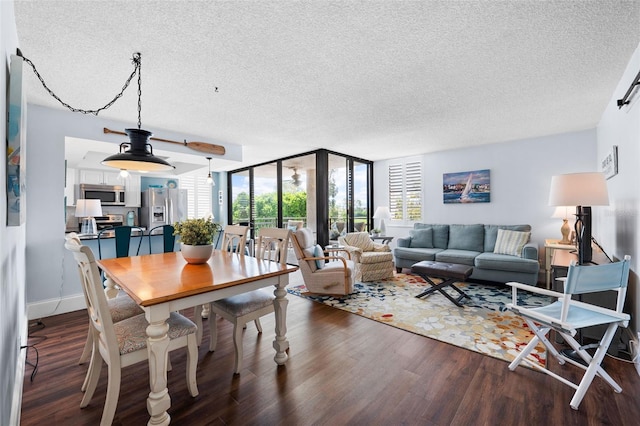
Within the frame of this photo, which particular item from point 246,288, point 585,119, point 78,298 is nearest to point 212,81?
point 246,288

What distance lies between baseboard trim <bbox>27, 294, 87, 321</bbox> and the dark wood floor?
87 cm

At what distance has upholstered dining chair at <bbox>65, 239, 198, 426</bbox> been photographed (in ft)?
4.98

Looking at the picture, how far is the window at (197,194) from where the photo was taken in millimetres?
7973

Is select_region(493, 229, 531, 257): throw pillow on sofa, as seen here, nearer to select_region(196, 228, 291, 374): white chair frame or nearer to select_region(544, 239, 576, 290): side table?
select_region(544, 239, 576, 290): side table

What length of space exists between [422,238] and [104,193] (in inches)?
282

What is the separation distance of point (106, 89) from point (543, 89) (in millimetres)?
4459

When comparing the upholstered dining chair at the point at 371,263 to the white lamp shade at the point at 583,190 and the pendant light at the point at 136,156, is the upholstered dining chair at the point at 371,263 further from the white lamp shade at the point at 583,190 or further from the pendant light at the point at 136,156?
the pendant light at the point at 136,156

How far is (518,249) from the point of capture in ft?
15.0

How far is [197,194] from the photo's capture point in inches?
321

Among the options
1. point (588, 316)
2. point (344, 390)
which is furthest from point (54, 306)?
point (588, 316)

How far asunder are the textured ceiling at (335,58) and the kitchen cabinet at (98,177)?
12.8 ft

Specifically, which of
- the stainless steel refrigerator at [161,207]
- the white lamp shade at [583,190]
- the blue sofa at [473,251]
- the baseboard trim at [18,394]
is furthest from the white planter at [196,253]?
the stainless steel refrigerator at [161,207]

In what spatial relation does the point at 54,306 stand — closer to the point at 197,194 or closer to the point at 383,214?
the point at 197,194

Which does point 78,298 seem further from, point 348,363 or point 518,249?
point 518,249
